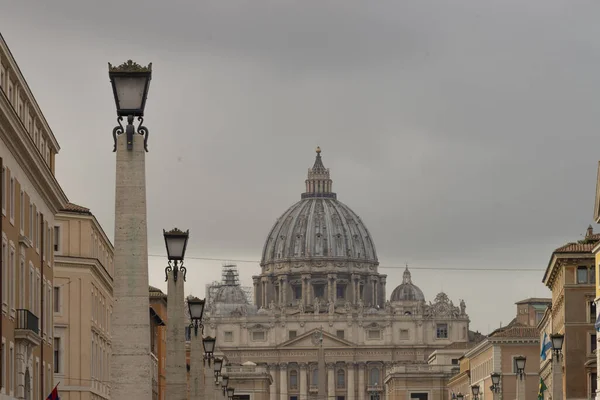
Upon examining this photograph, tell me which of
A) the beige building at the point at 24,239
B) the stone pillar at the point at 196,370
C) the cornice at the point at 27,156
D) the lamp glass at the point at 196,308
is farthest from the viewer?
the beige building at the point at 24,239

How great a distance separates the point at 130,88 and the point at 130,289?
248 centimetres

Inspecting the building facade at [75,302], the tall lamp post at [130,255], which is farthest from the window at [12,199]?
the tall lamp post at [130,255]

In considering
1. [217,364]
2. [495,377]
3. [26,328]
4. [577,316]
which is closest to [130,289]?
[26,328]

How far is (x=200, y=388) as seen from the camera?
42.1 metres

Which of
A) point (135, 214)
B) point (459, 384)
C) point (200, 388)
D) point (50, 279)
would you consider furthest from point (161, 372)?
point (459, 384)

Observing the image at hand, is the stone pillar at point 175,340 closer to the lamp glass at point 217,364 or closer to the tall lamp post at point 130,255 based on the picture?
the tall lamp post at point 130,255

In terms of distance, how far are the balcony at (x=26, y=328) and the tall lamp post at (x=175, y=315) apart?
9127 millimetres

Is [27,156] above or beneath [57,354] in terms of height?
above

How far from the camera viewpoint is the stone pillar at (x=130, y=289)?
77.8 feet

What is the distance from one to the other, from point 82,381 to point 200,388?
20551mm

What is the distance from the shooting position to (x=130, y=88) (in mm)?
23594

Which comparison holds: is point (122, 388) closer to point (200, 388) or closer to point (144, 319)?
point (144, 319)

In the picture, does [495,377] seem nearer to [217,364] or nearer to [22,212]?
[217,364]

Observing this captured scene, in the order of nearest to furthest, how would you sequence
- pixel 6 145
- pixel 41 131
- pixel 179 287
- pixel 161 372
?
1. pixel 179 287
2. pixel 6 145
3. pixel 41 131
4. pixel 161 372
